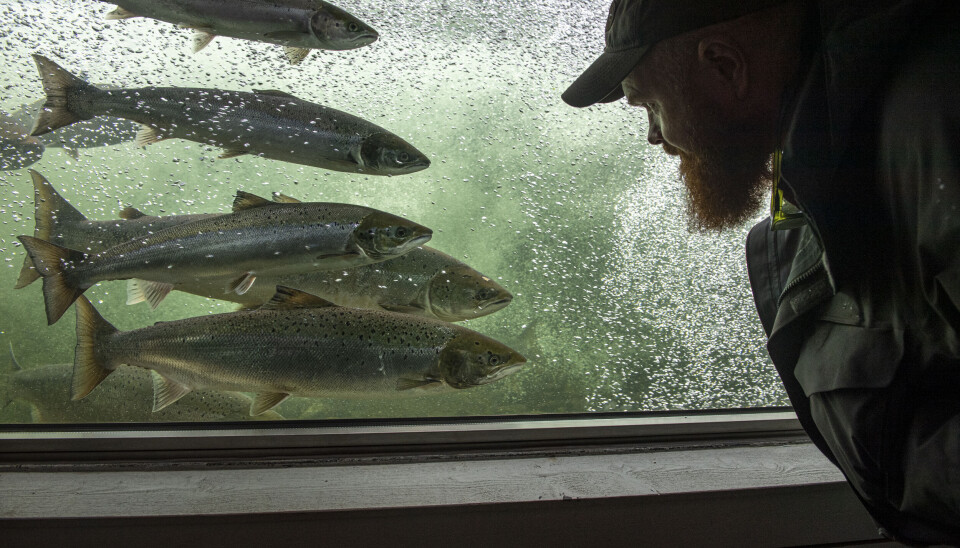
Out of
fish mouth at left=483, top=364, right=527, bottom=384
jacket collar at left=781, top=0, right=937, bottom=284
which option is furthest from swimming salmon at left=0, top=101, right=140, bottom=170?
jacket collar at left=781, top=0, right=937, bottom=284

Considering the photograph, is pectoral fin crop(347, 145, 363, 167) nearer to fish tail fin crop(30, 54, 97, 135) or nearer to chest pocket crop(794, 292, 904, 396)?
fish tail fin crop(30, 54, 97, 135)

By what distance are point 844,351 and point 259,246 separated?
1.02 m

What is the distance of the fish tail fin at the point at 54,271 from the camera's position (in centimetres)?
93

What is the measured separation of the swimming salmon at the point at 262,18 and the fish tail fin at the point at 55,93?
15 cm

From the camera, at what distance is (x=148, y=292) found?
3.29ft

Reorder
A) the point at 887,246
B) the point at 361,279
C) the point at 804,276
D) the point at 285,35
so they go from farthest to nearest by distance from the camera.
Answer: the point at 361,279 → the point at 285,35 → the point at 804,276 → the point at 887,246

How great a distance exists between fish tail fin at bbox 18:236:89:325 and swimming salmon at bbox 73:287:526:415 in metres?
0.12

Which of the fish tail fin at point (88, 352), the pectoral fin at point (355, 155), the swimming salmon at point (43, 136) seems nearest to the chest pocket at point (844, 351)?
the pectoral fin at point (355, 155)

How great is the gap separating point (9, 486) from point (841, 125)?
138 cm

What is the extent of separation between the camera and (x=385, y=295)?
115cm

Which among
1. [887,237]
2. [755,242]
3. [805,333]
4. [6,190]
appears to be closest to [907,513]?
[805,333]

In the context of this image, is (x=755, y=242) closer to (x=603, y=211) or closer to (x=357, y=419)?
(x=603, y=211)

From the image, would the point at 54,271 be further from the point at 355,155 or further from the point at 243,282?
the point at 355,155

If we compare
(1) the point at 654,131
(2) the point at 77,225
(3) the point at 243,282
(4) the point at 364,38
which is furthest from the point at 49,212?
(1) the point at 654,131
